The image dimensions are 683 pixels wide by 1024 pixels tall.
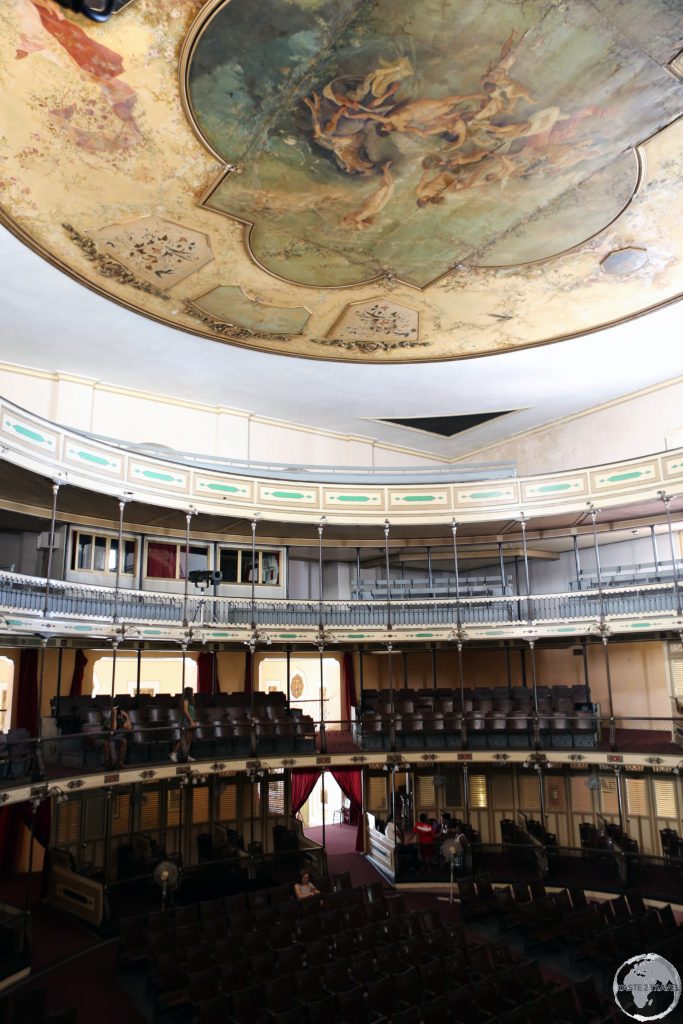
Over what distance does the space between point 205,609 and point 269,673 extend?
17.5ft

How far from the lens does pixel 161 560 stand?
71.1 feet

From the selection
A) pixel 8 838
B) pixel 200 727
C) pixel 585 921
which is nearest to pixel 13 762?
pixel 200 727

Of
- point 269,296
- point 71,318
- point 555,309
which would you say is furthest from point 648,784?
point 71,318

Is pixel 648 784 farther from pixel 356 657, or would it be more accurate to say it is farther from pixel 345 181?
pixel 345 181

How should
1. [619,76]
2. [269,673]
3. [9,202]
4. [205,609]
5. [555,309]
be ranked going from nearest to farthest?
1. [619,76]
2. [9,202]
3. [555,309]
4. [205,609]
5. [269,673]

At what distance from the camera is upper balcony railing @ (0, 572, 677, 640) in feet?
56.0

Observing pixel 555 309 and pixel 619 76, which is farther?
pixel 555 309

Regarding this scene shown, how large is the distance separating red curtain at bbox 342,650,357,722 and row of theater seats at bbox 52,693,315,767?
17.5ft

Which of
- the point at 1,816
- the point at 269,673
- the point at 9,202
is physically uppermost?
the point at 9,202

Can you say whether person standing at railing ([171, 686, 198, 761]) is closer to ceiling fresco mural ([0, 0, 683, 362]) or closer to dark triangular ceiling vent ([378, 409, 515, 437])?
ceiling fresco mural ([0, 0, 683, 362])

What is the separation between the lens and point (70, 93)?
11898 mm

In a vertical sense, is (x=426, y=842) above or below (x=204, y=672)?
below

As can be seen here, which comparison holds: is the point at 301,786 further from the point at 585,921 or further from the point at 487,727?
the point at 585,921

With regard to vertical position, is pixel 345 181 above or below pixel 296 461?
above
